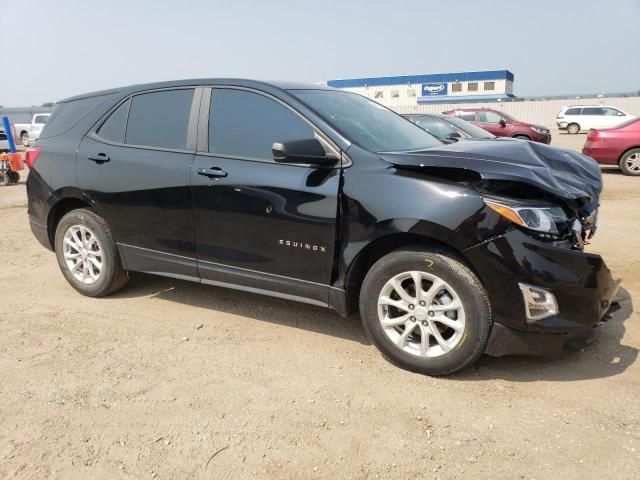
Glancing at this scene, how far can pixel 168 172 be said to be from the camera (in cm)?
389

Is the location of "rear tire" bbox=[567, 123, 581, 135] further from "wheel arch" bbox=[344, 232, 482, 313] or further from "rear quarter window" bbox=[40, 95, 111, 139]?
"wheel arch" bbox=[344, 232, 482, 313]

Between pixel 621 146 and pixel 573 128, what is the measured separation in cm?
1880

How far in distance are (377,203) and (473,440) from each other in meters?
1.38

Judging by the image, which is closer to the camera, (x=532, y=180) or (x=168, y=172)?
(x=532, y=180)

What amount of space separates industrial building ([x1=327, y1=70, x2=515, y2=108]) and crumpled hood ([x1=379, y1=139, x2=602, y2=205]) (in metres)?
49.7

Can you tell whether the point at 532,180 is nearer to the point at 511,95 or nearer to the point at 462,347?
the point at 462,347

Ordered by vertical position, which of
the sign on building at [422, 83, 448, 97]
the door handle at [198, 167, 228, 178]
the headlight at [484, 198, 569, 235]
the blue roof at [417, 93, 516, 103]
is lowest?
the headlight at [484, 198, 569, 235]

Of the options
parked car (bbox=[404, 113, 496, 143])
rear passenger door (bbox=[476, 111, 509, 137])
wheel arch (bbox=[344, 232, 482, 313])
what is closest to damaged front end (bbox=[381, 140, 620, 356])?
wheel arch (bbox=[344, 232, 482, 313])

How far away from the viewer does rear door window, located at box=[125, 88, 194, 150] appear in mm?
3967

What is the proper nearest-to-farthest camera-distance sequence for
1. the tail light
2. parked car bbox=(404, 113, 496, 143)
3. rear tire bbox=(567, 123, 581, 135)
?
the tail light, parked car bbox=(404, 113, 496, 143), rear tire bbox=(567, 123, 581, 135)

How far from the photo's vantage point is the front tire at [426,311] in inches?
116

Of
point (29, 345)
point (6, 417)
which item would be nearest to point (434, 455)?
point (6, 417)

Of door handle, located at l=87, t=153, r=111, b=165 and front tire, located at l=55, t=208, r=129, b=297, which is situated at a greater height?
door handle, located at l=87, t=153, r=111, b=165

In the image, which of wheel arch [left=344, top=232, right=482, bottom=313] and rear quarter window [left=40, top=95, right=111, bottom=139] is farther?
rear quarter window [left=40, top=95, right=111, bottom=139]
